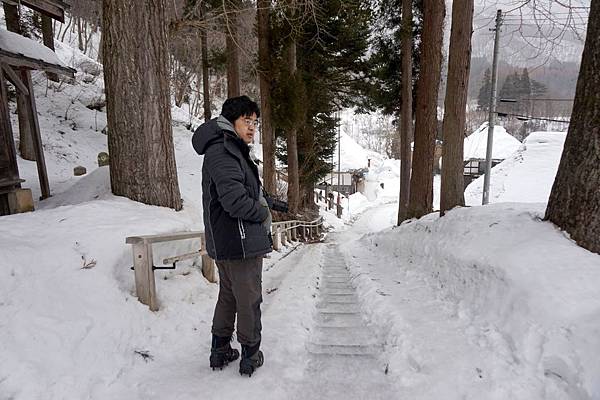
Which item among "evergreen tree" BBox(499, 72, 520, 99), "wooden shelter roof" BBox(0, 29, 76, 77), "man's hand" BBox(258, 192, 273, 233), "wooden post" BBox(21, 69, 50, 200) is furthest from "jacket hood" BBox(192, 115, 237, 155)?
"evergreen tree" BBox(499, 72, 520, 99)

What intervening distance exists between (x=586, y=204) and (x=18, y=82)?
32.9 feet

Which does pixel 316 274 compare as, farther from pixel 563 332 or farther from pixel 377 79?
pixel 377 79

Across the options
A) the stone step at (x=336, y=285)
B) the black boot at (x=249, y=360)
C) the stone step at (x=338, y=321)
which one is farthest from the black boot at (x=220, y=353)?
the stone step at (x=336, y=285)

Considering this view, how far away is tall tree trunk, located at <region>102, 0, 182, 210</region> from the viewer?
4426 mm

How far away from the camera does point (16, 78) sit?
742 cm

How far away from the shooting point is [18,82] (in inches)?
300

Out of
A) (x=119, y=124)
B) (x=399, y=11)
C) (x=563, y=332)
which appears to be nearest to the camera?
(x=563, y=332)

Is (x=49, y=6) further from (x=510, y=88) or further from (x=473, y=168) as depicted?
(x=510, y=88)

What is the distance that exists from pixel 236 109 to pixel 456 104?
18.0 ft

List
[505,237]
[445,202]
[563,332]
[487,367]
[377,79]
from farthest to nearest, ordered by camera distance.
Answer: [377,79], [445,202], [505,237], [487,367], [563,332]

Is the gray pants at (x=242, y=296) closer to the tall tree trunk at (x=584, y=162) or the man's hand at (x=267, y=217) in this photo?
the man's hand at (x=267, y=217)

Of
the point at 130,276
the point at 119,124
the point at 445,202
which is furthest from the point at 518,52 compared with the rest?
the point at 130,276

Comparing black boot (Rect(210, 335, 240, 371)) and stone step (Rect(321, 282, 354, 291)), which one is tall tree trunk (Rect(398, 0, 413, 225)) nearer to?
stone step (Rect(321, 282, 354, 291))

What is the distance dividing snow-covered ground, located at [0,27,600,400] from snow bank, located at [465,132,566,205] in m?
19.6
